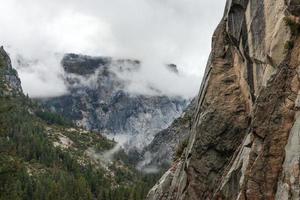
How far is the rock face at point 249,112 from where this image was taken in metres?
27.6

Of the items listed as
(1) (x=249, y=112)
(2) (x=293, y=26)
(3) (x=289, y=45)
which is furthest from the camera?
(1) (x=249, y=112)

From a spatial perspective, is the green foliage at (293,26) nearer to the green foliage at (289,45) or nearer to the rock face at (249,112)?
Answer: the rock face at (249,112)

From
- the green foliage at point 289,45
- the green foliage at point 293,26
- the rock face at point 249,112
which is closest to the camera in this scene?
the rock face at point 249,112

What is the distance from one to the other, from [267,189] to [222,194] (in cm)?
498

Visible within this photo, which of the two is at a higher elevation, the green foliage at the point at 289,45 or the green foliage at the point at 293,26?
the green foliage at the point at 293,26

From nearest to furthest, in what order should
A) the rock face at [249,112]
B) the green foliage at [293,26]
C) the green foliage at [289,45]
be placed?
the rock face at [249,112] < the green foliage at [293,26] < the green foliage at [289,45]

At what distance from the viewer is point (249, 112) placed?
3591 cm

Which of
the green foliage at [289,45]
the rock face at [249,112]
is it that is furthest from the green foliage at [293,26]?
the green foliage at [289,45]

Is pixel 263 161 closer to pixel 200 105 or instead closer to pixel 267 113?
pixel 267 113

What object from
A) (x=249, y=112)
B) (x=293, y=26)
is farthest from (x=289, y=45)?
(x=249, y=112)

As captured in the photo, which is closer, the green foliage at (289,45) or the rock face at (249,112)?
the rock face at (249,112)

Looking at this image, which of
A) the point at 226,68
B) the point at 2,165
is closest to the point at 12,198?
the point at 2,165

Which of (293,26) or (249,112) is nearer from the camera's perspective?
(293,26)

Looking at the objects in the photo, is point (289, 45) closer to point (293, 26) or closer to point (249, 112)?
point (293, 26)
